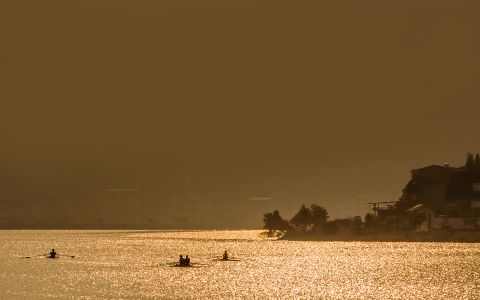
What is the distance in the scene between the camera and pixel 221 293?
11131 cm

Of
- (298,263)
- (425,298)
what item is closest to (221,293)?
(425,298)

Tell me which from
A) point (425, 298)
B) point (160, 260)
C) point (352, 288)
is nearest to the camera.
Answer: point (425, 298)

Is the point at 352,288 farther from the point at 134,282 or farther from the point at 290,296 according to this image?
the point at 134,282

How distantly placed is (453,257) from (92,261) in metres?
64.8

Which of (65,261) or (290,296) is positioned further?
(65,261)

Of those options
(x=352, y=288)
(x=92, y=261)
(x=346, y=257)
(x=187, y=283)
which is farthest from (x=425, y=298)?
(x=92, y=261)

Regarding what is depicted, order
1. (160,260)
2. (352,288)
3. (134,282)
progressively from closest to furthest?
(352,288) → (134,282) → (160,260)

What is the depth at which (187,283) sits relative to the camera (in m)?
124

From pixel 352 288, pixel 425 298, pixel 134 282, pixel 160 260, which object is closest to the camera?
pixel 425 298

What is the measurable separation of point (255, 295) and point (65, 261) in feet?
250

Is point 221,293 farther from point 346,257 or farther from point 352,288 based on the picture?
point 346,257

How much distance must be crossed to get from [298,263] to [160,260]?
91.4 ft

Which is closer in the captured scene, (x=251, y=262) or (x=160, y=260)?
(x=251, y=262)

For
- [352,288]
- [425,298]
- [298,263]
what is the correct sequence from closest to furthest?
[425,298] < [352,288] < [298,263]
